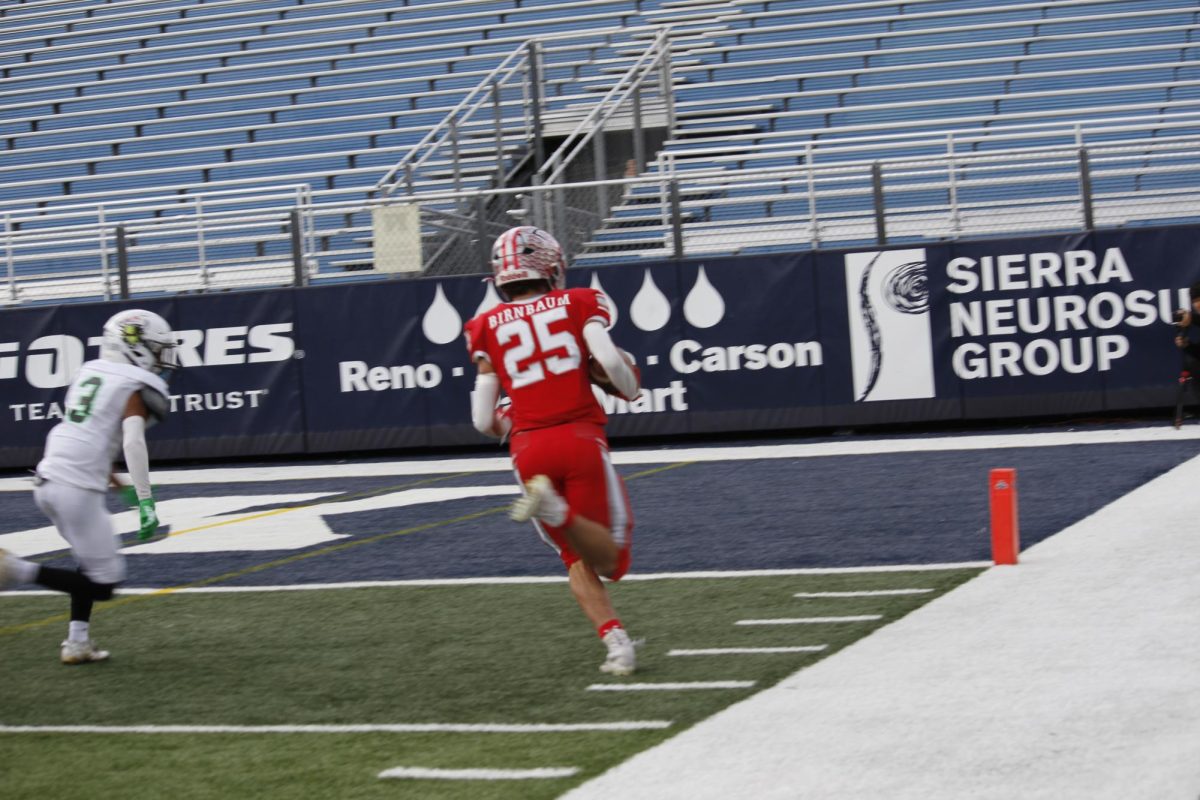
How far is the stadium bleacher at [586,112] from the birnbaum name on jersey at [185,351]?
0.74m

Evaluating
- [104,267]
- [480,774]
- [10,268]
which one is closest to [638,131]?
[104,267]

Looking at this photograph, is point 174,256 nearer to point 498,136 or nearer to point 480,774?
point 498,136

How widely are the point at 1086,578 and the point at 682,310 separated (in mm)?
8973

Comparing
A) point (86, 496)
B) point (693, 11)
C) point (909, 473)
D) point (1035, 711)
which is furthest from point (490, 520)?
point (693, 11)

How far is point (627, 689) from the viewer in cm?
573

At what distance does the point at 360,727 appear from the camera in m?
5.41

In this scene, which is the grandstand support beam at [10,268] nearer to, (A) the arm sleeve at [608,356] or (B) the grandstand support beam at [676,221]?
(B) the grandstand support beam at [676,221]

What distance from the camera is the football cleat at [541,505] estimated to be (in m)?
5.50

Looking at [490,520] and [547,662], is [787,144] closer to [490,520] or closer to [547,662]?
[490,520]

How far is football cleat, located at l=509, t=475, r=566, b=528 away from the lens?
5.50 m

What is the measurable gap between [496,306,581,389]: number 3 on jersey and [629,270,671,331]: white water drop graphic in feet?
33.5

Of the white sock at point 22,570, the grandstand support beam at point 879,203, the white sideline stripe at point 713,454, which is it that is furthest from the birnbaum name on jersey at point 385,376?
the white sock at point 22,570

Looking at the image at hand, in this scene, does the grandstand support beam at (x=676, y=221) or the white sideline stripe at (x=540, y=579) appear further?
the grandstand support beam at (x=676, y=221)

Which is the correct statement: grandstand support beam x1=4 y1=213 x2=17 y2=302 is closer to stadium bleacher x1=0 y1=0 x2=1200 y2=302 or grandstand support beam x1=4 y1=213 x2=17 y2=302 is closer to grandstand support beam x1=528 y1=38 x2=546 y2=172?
stadium bleacher x1=0 y1=0 x2=1200 y2=302
